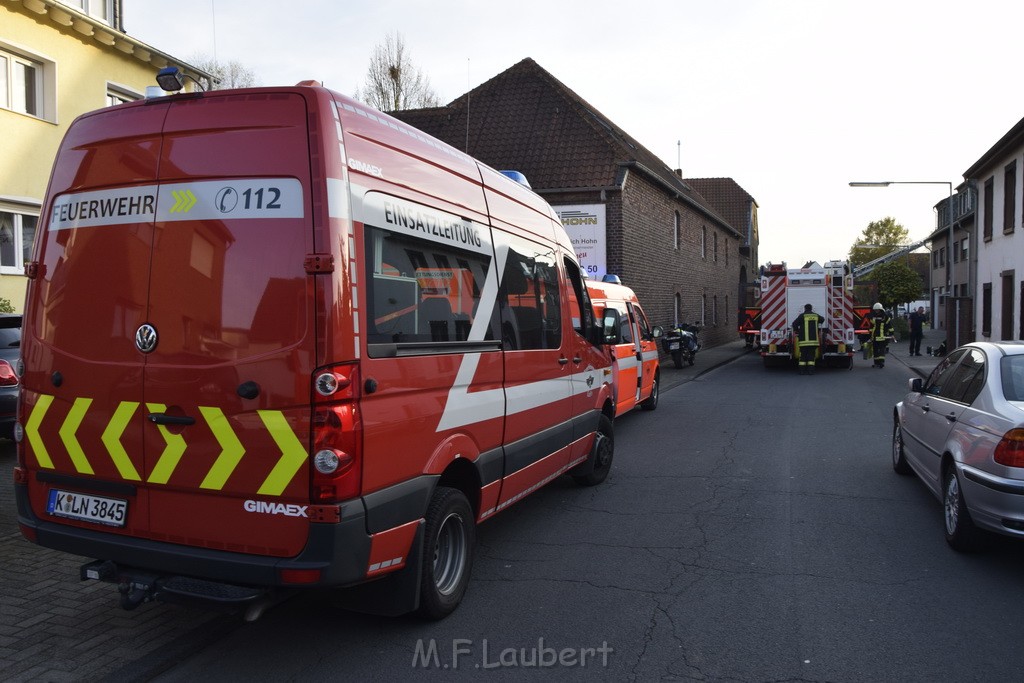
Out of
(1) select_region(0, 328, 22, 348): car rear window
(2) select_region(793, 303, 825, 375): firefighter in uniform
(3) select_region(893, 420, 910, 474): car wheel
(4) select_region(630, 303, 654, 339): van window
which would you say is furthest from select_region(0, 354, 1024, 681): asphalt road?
(2) select_region(793, 303, 825, 375): firefighter in uniform

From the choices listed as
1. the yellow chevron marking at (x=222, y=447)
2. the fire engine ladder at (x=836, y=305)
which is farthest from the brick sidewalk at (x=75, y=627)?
the fire engine ladder at (x=836, y=305)

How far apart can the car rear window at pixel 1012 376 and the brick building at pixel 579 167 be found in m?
14.3

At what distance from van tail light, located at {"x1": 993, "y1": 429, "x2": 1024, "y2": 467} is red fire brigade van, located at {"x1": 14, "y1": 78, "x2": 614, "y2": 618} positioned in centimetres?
335

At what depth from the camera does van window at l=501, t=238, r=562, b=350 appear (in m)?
5.12

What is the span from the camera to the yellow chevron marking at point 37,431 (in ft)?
12.5

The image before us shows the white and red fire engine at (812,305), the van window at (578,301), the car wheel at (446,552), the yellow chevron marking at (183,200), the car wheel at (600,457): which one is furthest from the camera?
the white and red fire engine at (812,305)

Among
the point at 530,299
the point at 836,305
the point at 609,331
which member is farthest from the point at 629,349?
the point at 836,305

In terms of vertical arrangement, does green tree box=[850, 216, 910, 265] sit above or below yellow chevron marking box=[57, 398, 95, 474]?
above

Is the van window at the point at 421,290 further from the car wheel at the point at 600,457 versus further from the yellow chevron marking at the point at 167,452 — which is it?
the car wheel at the point at 600,457

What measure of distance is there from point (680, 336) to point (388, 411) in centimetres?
1901

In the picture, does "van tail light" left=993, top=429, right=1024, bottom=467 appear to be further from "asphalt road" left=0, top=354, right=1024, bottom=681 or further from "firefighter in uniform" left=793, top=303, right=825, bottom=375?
"firefighter in uniform" left=793, top=303, right=825, bottom=375

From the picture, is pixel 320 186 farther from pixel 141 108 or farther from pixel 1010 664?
pixel 1010 664

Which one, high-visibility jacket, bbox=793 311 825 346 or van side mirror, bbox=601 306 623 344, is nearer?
van side mirror, bbox=601 306 623 344

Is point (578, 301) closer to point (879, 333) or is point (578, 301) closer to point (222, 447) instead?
point (222, 447)
